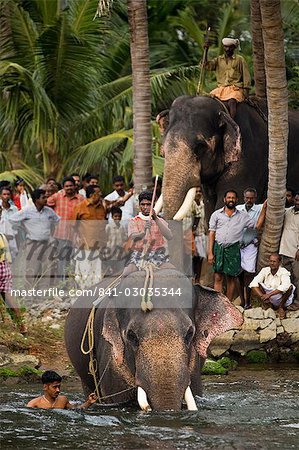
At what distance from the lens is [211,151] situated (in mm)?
16828

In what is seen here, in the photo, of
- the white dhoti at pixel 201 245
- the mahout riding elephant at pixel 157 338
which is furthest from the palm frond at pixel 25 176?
the mahout riding elephant at pixel 157 338

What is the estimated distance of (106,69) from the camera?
2434cm

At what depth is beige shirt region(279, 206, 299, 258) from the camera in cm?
1675

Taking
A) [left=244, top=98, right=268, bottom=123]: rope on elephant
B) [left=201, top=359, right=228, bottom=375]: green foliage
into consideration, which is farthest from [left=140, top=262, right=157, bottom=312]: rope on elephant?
[left=244, top=98, right=268, bottom=123]: rope on elephant

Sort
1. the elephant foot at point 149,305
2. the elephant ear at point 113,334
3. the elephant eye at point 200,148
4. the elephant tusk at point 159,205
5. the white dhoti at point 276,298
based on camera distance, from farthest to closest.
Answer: the elephant eye at point 200,148
the white dhoti at point 276,298
the elephant tusk at point 159,205
the elephant ear at point 113,334
the elephant foot at point 149,305

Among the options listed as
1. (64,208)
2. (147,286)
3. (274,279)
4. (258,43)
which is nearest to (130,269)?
(147,286)

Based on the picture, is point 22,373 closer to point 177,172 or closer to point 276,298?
point 177,172

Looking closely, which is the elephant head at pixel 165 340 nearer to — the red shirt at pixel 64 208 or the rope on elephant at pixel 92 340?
the rope on elephant at pixel 92 340

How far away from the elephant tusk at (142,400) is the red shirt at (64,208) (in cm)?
734

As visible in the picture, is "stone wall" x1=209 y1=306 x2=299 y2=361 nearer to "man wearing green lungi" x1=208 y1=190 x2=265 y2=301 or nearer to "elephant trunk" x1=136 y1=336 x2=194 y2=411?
"man wearing green lungi" x1=208 y1=190 x2=265 y2=301

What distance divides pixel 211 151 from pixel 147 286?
5.80 meters

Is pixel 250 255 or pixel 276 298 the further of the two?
pixel 250 255

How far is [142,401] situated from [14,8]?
12636 mm

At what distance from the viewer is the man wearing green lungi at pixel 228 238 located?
1683 centimetres
